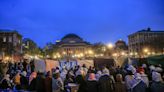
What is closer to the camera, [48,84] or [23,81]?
[48,84]

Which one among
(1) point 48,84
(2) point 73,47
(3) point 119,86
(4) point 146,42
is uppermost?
(2) point 73,47

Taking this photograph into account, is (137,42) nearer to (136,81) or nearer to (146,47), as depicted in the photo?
(146,47)

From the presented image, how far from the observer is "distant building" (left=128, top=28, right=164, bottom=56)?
9899 cm

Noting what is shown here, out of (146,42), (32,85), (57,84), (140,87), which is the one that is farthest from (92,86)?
(146,42)

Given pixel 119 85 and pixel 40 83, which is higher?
pixel 40 83

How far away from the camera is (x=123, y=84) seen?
12195 mm

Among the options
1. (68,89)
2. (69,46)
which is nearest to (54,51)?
(69,46)

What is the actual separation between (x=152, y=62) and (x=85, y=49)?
143 metres

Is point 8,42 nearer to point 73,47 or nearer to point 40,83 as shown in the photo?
point 73,47

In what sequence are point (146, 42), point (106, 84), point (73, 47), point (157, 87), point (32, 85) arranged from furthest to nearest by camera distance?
1. point (73, 47)
2. point (146, 42)
3. point (32, 85)
4. point (106, 84)
5. point (157, 87)

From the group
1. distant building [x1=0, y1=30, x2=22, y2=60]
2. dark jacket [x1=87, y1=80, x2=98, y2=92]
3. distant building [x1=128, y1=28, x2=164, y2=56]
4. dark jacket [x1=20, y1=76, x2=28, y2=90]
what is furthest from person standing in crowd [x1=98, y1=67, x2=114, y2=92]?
distant building [x1=128, y1=28, x2=164, y2=56]

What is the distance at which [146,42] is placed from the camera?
113250 millimetres

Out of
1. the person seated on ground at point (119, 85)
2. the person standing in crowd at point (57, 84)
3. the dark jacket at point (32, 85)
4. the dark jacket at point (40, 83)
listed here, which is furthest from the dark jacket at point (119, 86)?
the dark jacket at point (32, 85)

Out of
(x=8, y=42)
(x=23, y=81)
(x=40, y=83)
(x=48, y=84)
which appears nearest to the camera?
(x=48, y=84)
